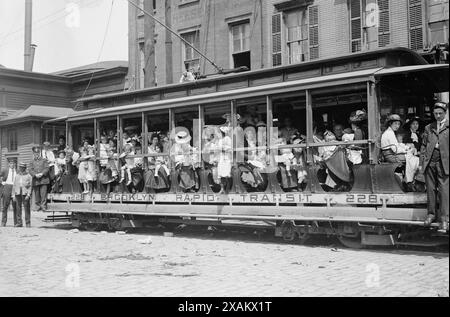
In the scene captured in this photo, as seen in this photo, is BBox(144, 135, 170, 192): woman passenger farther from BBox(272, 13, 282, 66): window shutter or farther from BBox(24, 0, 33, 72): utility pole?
BBox(24, 0, 33, 72): utility pole

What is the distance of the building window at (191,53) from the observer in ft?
72.5

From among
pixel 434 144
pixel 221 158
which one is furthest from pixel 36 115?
pixel 434 144

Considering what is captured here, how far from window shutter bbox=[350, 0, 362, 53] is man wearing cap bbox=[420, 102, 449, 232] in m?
9.50

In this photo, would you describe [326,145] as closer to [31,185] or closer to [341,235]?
[341,235]

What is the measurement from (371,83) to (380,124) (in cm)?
70

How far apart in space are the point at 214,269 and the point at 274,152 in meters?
3.36

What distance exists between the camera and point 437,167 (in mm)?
7727

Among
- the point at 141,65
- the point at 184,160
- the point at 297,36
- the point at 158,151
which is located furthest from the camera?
the point at 141,65

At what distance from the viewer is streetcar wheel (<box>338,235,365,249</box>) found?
900cm

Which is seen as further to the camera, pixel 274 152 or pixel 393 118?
pixel 274 152

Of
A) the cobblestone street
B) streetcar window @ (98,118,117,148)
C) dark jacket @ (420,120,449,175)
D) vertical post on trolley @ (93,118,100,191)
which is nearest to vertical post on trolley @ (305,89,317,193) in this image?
the cobblestone street

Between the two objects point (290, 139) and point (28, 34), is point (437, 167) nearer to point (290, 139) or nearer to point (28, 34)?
point (290, 139)
